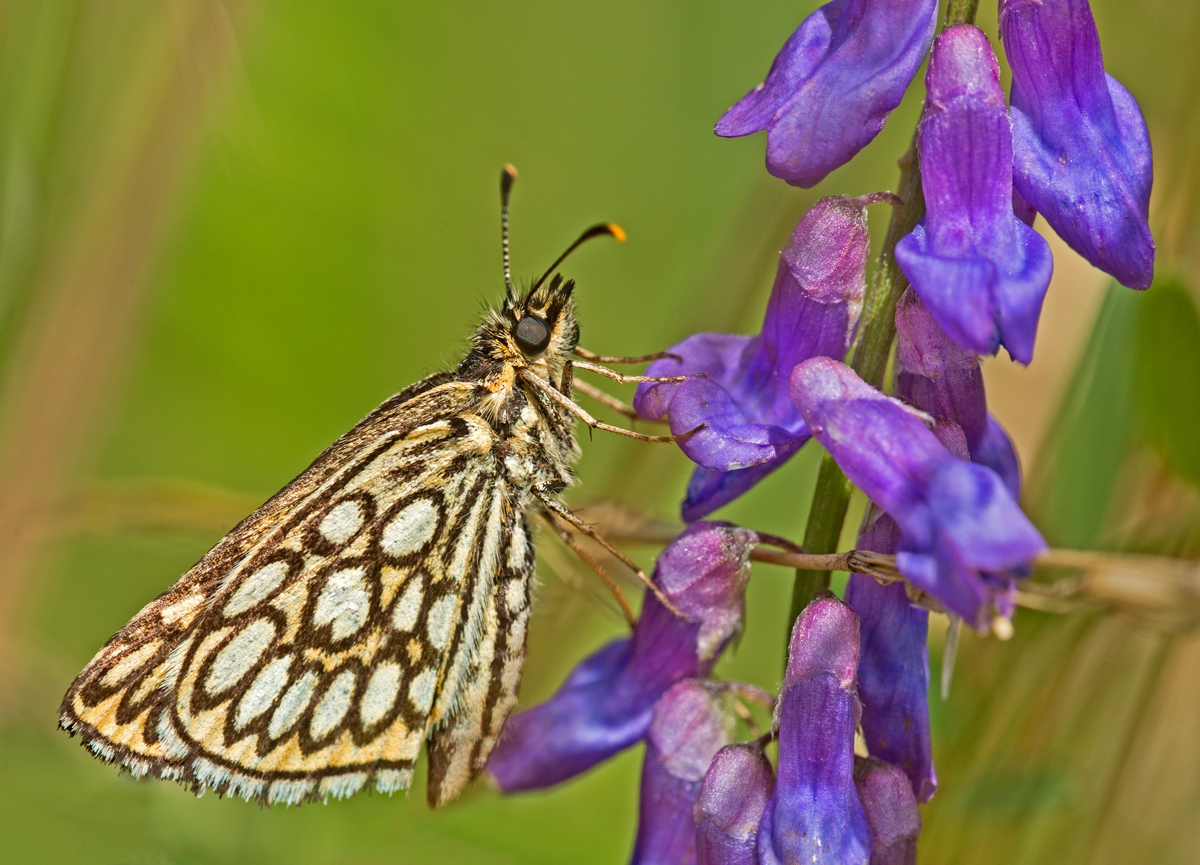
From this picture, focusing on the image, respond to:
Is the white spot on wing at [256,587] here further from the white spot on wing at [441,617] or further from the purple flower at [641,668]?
the purple flower at [641,668]

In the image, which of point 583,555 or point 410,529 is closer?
point 410,529

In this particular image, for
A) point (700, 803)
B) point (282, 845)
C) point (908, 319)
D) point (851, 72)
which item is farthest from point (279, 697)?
point (851, 72)

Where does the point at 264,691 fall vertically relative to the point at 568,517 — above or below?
below

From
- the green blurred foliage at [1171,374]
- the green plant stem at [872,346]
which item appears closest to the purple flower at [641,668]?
the green plant stem at [872,346]

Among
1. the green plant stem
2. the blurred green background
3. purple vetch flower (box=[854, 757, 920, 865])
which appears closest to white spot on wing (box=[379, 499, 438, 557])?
the blurred green background

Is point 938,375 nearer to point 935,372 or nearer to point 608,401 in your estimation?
point 935,372

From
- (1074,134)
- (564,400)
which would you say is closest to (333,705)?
(564,400)
